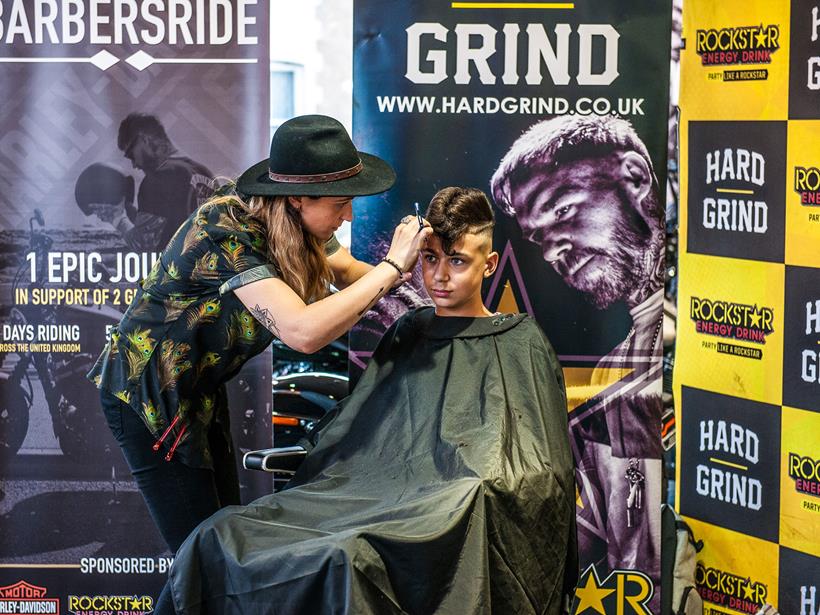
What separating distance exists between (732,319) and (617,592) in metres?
0.85

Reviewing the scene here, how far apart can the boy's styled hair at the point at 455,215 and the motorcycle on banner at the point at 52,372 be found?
117 centimetres

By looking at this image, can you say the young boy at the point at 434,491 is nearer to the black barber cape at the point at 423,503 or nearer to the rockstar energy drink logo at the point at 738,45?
the black barber cape at the point at 423,503

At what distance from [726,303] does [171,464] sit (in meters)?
1.63

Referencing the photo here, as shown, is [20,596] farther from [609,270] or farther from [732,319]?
[732,319]

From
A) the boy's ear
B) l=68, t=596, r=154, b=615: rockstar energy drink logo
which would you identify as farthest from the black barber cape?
l=68, t=596, r=154, b=615: rockstar energy drink logo

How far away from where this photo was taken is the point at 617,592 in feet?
10.3

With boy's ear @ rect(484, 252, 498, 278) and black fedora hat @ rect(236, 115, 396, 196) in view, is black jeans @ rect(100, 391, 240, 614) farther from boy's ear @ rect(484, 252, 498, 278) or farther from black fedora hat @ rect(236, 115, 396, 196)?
boy's ear @ rect(484, 252, 498, 278)

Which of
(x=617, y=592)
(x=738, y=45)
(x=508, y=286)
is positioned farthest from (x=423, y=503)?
(x=738, y=45)

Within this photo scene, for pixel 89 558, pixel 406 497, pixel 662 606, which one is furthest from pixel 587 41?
pixel 89 558

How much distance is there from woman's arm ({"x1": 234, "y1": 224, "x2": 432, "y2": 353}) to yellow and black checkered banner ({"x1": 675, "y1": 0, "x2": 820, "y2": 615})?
1.25 metres

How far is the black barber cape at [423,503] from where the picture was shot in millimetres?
1948

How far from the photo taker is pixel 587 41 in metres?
2.94

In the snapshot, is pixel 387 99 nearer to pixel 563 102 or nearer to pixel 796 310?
pixel 563 102

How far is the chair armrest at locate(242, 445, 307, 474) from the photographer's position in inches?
96.6
